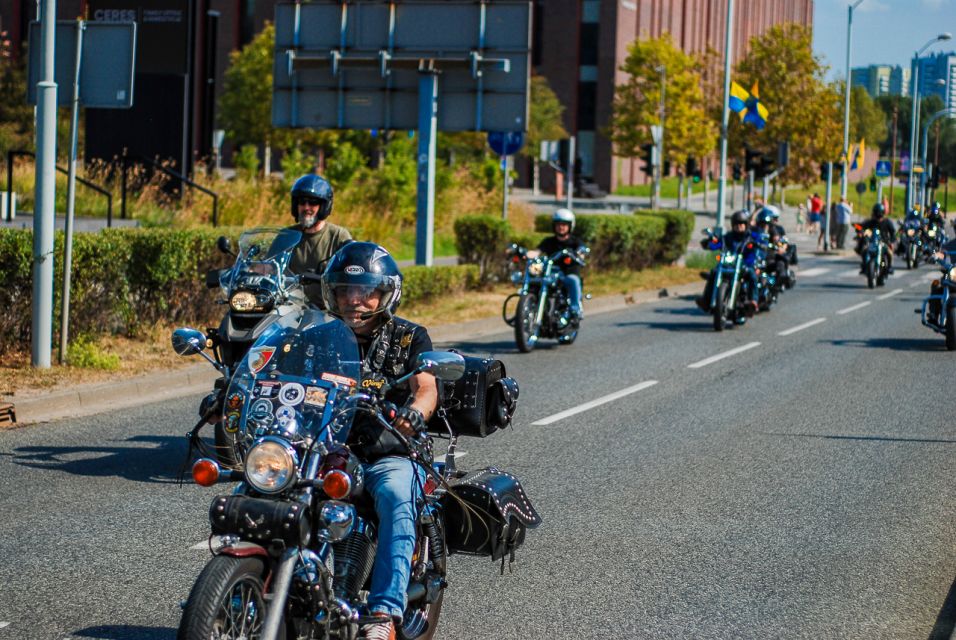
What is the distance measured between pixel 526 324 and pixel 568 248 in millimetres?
1213

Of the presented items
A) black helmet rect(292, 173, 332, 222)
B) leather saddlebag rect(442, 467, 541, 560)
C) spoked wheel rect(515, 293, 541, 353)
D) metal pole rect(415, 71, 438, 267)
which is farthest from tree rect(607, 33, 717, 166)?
leather saddlebag rect(442, 467, 541, 560)

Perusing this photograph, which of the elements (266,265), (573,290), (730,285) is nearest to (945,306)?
(730,285)

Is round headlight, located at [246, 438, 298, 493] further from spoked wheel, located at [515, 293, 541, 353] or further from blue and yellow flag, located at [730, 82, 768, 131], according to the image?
blue and yellow flag, located at [730, 82, 768, 131]

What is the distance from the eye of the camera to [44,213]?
38.0 ft

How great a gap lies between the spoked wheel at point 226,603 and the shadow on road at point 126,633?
1.25m

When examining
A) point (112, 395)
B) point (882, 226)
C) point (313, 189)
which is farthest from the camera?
point (882, 226)

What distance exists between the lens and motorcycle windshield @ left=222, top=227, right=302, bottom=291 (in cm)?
831

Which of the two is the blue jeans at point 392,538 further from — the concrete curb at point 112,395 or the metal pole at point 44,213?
the metal pole at point 44,213

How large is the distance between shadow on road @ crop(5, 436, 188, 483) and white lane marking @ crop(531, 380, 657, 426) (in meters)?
2.88

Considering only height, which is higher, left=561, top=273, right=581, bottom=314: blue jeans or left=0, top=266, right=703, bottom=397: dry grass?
left=561, top=273, right=581, bottom=314: blue jeans

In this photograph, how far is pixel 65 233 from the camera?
39.5 ft

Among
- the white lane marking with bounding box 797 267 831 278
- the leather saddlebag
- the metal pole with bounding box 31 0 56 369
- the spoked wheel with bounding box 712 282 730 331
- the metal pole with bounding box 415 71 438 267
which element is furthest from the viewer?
the white lane marking with bounding box 797 267 831 278

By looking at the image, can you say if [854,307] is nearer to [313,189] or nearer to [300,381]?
[313,189]

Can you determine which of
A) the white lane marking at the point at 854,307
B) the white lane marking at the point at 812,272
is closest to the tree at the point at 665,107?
the white lane marking at the point at 812,272
